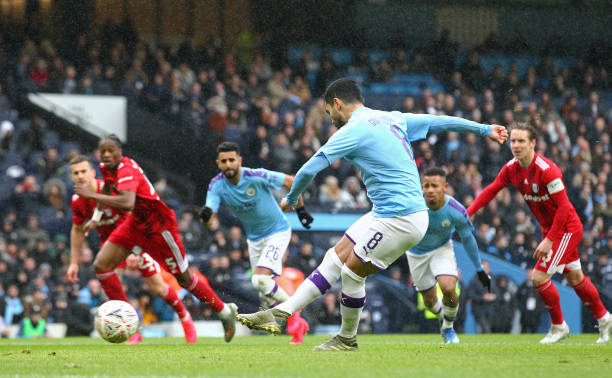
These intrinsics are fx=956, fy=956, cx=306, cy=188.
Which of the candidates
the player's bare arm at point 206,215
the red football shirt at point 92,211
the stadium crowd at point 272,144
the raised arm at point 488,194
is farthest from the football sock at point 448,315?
the stadium crowd at point 272,144

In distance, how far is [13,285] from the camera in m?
16.4

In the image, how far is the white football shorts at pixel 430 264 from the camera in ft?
37.1

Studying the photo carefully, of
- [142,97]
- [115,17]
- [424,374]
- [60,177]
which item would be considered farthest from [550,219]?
[115,17]

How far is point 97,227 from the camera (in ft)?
38.7

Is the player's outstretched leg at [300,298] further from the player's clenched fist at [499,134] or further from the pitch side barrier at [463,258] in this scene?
the pitch side barrier at [463,258]

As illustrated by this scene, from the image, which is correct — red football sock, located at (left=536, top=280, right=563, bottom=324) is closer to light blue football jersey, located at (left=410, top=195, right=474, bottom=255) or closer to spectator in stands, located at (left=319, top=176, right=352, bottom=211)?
light blue football jersey, located at (left=410, top=195, right=474, bottom=255)

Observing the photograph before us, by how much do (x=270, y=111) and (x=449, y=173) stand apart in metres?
4.47

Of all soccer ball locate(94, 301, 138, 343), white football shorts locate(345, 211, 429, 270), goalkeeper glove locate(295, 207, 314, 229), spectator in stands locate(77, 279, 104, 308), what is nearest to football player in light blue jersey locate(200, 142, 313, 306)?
goalkeeper glove locate(295, 207, 314, 229)

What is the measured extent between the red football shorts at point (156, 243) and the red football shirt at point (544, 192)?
3465mm

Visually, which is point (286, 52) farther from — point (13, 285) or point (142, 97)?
point (13, 285)

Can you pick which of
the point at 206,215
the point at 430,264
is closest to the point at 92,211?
the point at 206,215

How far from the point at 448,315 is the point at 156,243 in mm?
3538

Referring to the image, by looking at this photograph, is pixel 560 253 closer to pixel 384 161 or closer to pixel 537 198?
pixel 537 198

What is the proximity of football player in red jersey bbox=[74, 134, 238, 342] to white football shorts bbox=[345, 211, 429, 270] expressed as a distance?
3786 mm
